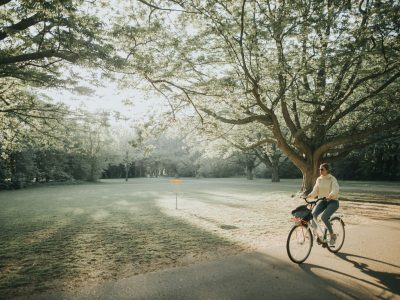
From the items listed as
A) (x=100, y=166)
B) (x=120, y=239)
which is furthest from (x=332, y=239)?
(x=100, y=166)

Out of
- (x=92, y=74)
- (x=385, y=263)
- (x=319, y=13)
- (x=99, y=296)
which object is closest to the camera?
(x=99, y=296)

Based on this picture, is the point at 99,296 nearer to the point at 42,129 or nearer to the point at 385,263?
the point at 385,263

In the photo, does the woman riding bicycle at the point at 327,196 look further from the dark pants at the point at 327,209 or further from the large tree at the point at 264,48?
the large tree at the point at 264,48

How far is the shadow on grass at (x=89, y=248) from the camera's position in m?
5.49

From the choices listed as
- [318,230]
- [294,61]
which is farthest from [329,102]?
[318,230]

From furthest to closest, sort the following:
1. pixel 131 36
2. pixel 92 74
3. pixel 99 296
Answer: pixel 92 74
pixel 131 36
pixel 99 296

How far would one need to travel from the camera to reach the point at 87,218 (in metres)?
11.9

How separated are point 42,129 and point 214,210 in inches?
398

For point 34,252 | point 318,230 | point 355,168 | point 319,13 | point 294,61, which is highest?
point 319,13

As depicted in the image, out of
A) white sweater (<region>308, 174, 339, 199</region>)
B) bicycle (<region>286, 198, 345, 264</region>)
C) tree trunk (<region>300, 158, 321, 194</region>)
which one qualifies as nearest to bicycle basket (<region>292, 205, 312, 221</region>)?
bicycle (<region>286, 198, 345, 264</region>)

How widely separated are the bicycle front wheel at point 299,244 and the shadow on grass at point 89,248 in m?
1.49

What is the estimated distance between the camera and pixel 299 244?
6105 mm

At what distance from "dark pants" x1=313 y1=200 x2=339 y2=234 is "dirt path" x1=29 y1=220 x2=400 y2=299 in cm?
66

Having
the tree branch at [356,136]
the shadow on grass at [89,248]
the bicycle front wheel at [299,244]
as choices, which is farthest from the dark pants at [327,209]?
the tree branch at [356,136]
